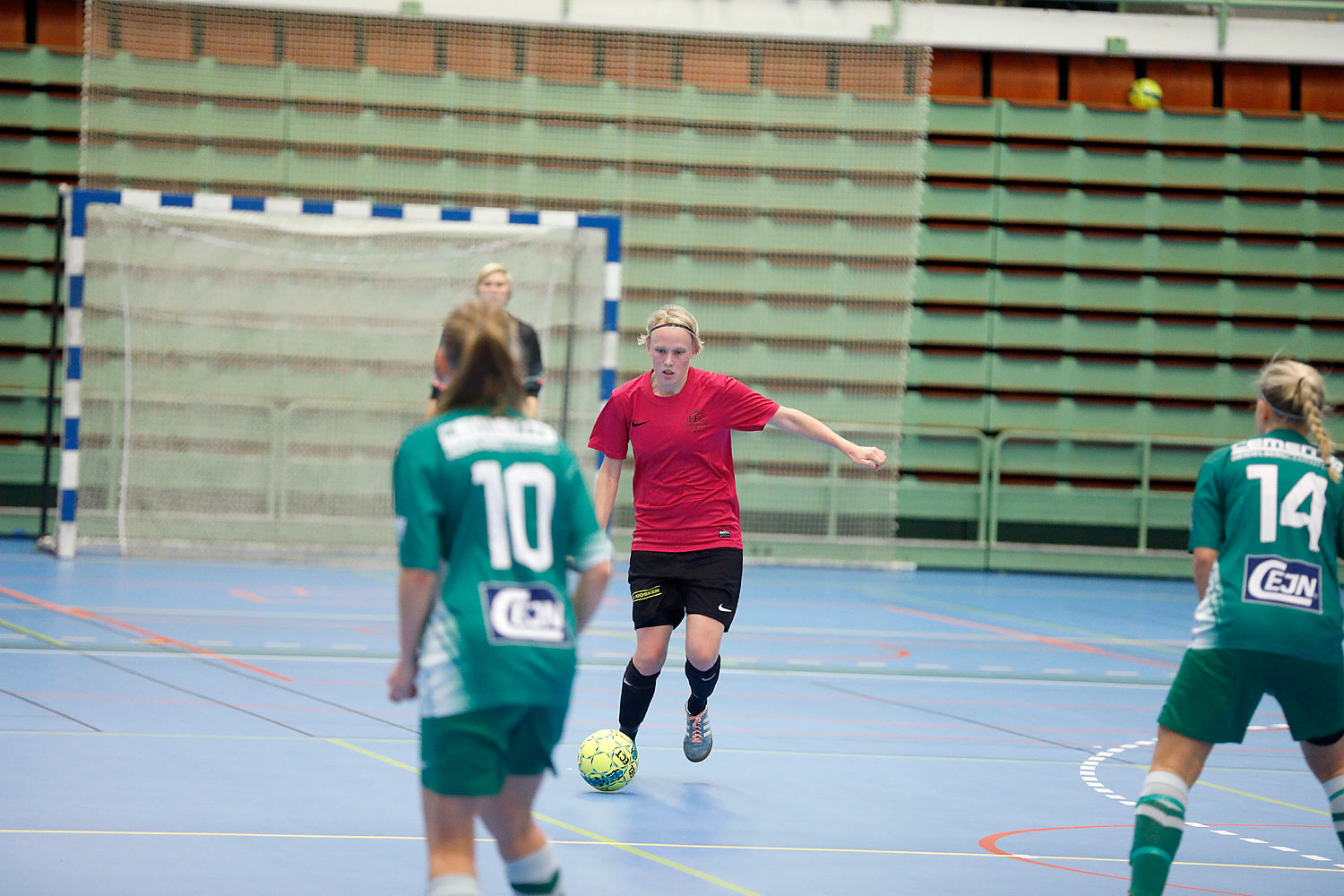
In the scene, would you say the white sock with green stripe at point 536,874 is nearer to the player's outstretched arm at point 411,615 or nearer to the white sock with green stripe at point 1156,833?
the player's outstretched arm at point 411,615

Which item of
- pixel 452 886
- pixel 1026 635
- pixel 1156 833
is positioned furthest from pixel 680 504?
pixel 1026 635

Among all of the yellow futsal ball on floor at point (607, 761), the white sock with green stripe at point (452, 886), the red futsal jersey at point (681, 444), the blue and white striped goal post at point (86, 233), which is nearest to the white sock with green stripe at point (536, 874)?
the white sock with green stripe at point (452, 886)

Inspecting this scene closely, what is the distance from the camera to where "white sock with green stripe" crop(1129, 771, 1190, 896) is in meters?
3.71

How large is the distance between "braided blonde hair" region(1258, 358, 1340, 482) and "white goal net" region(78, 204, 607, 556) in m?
9.02

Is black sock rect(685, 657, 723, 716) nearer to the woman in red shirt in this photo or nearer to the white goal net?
the woman in red shirt

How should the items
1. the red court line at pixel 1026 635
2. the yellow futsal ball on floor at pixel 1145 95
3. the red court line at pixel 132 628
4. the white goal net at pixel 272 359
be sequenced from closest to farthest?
the red court line at pixel 132 628, the red court line at pixel 1026 635, the white goal net at pixel 272 359, the yellow futsal ball on floor at pixel 1145 95

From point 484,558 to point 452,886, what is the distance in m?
0.61

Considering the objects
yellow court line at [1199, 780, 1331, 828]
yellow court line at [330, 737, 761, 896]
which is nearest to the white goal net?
yellow court line at [1199, 780, 1331, 828]

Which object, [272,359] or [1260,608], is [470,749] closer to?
[1260,608]

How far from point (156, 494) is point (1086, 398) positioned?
30.7ft

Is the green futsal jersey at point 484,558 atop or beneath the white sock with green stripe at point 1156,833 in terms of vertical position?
atop

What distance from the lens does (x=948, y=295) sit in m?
15.3

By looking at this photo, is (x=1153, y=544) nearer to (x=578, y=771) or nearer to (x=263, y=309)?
(x=263, y=309)

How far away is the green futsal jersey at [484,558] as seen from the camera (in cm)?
278
